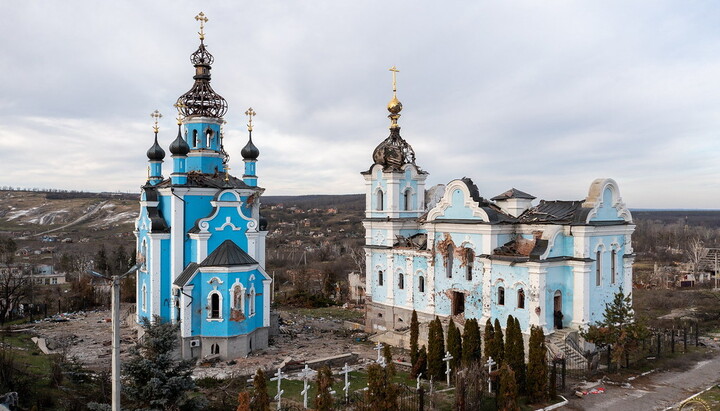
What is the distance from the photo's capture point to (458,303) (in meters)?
22.4

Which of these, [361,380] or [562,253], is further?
[562,253]

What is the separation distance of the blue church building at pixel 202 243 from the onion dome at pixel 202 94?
0.15ft

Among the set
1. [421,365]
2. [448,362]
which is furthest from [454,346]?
[421,365]

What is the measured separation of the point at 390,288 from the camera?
80.9ft

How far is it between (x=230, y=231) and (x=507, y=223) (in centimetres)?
1114

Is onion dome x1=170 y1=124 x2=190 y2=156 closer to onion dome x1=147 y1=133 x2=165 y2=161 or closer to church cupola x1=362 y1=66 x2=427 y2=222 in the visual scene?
onion dome x1=147 y1=133 x2=165 y2=161

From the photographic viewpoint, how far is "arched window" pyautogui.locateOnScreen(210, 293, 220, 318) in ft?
65.0

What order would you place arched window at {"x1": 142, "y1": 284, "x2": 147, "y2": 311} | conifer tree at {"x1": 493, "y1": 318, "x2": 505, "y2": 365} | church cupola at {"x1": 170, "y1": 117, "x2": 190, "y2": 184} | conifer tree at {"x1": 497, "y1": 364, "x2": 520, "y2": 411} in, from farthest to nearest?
1. arched window at {"x1": 142, "y1": 284, "x2": 147, "y2": 311}
2. church cupola at {"x1": 170, "y1": 117, "x2": 190, "y2": 184}
3. conifer tree at {"x1": 493, "y1": 318, "x2": 505, "y2": 365}
4. conifer tree at {"x1": 497, "y1": 364, "x2": 520, "y2": 411}

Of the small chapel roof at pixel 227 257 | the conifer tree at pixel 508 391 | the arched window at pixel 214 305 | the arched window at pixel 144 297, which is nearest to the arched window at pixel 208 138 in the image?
the small chapel roof at pixel 227 257

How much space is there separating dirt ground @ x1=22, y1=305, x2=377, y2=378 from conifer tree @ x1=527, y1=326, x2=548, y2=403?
6.68 meters

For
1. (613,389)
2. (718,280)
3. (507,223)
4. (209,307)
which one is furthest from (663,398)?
(718,280)

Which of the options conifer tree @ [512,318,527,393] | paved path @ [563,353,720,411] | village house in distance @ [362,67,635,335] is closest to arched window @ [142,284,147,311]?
village house in distance @ [362,67,635,335]

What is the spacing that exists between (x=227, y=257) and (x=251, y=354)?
13.1 feet

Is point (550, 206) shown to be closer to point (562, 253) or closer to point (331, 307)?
point (562, 253)
